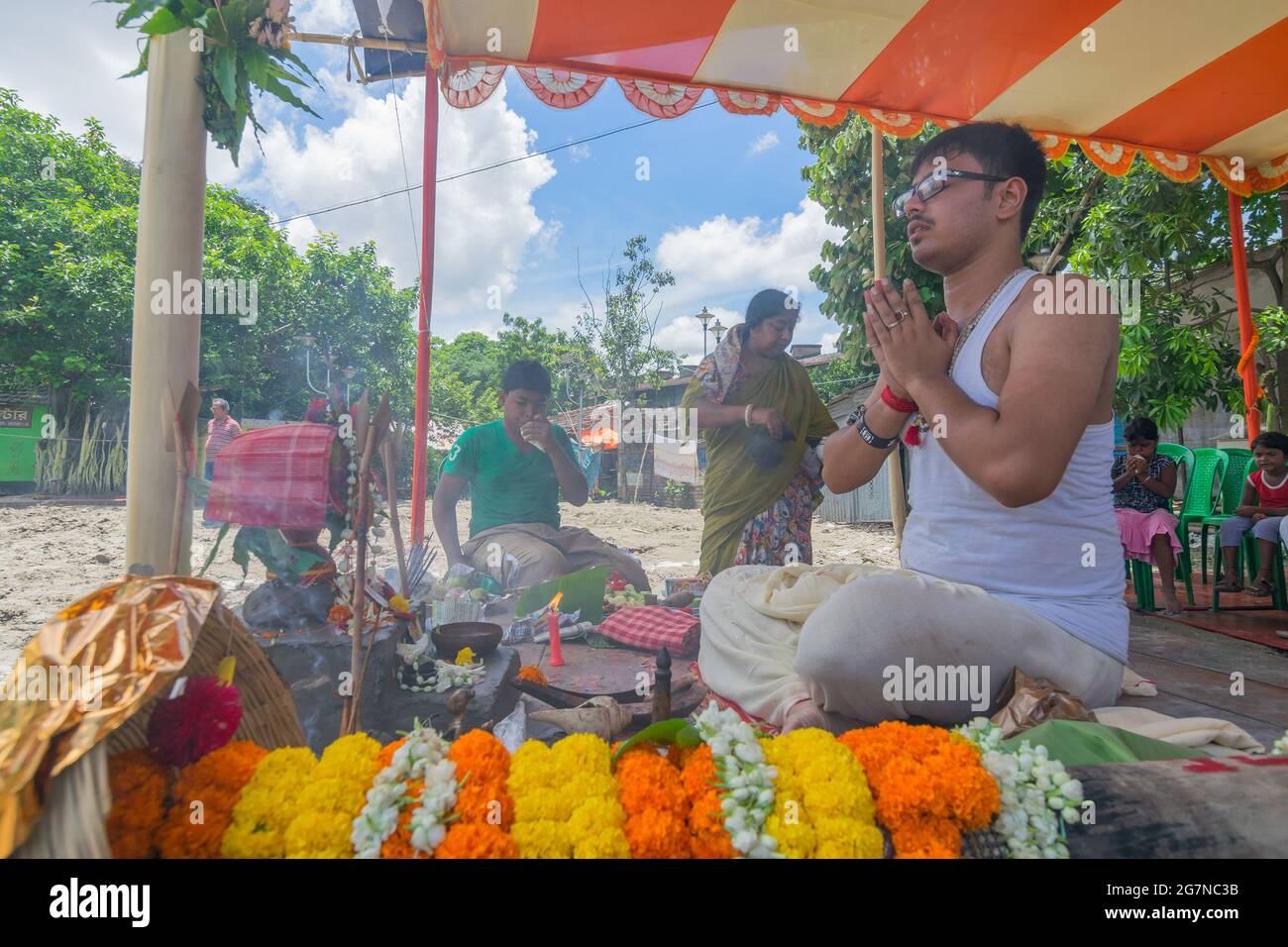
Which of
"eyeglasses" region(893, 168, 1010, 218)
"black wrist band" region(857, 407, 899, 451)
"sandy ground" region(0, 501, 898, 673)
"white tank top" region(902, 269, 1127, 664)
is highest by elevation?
"eyeglasses" region(893, 168, 1010, 218)

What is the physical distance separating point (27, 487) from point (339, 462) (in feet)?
40.4

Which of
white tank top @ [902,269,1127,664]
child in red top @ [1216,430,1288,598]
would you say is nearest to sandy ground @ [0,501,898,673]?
white tank top @ [902,269,1127,664]

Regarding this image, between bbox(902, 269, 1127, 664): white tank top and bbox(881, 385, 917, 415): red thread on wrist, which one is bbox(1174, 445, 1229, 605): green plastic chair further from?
bbox(881, 385, 917, 415): red thread on wrist

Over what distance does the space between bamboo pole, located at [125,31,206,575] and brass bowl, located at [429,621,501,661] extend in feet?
3.01

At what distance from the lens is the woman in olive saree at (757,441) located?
3.77m

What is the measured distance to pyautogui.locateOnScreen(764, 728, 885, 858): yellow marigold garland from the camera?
925mm

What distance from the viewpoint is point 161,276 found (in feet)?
6.50

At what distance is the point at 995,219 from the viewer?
66.7 inches

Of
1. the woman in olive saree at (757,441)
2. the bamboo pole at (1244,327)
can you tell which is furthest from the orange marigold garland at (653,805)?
the bamboo pole at (1244,327)

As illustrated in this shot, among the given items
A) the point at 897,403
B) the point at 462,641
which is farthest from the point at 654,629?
the point at 897,403

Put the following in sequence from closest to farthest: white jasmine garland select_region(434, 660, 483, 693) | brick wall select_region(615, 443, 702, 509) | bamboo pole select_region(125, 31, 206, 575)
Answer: bamboo pole select_region(125, 31, 206, 575) → white jasmine garland select_region(434, 660, 483, 693) → brick wall select_region(615, 443, 702, 509)

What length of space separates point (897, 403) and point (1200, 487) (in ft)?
15.0
